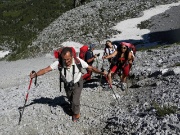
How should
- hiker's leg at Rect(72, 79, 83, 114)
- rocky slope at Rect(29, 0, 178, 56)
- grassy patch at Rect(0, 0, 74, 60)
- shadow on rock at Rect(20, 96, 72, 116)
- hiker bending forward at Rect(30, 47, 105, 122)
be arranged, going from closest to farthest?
hiker bending forward at Rect(30, 47, 105, 122)
hiker's leg at Rect(72, 79, 83, 114)
shadow on rock at Rect(20, 96, 72, 116)
rocky slope at Rect(29, 0, 178, 56)
grassy patch at Rect(0, 0, 74, 60)

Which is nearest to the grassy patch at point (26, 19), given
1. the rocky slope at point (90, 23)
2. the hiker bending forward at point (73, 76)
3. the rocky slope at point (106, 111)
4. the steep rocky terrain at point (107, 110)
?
the rocky slope at point (90, 23)

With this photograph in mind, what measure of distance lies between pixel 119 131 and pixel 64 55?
2.95m

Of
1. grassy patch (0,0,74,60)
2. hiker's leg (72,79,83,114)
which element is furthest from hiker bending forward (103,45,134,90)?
grassy patch (0,0,74,60)

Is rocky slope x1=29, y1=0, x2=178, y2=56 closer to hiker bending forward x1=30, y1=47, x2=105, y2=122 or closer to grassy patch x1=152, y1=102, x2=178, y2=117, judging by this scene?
hiker bending forward x1=30, y1=47, x2=105, y2=122

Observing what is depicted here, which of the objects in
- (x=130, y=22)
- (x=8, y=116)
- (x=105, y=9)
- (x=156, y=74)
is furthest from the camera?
(x=105, y=9)

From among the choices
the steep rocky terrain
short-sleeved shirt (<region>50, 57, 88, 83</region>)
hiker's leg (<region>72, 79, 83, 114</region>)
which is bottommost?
the steep rocky terrain

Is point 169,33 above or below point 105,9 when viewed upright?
below

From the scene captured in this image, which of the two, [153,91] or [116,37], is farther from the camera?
[116,37]

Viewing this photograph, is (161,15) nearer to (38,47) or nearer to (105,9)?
(105,9)

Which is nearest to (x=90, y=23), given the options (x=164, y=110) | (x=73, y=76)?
(x=73, y=76)

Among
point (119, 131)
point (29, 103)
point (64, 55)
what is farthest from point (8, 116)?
point (119, 131)

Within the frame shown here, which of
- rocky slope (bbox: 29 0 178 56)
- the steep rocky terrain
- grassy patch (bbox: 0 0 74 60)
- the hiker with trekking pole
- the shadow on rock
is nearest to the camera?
the steep rocky terrain

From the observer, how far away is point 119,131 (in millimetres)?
9750

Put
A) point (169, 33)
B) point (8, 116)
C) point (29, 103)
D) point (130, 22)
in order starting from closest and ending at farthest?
1. point (8, 116)
2. point (29, 103)
3. point (169, 33)
4. point (130, 22)
